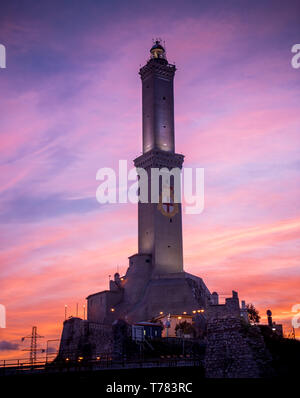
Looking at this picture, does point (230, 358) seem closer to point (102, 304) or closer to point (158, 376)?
point (158, 376)

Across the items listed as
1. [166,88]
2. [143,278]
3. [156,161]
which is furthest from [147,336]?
[166,88]

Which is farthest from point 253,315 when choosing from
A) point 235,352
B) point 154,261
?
point 235,352

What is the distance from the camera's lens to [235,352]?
60.2 meters

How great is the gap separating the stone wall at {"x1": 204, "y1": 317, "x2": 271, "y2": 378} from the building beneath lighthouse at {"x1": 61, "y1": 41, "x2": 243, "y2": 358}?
32.9 m

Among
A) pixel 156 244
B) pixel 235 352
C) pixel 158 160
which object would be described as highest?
pixel 158 160

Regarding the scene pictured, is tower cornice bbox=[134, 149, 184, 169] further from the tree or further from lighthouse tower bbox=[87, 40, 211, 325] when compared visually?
the tree

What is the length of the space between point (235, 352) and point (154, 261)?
181 ft

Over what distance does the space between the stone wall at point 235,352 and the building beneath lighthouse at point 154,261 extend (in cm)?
3288

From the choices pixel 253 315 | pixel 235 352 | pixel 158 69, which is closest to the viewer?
pixel 235 352

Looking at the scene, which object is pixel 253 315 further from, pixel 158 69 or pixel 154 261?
pixel 158 69

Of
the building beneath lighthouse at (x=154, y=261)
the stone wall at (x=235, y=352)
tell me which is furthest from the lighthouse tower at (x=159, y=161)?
the stone wall at (x=235, y=352)

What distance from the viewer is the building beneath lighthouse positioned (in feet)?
346

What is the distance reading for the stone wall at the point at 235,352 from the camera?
58750mm

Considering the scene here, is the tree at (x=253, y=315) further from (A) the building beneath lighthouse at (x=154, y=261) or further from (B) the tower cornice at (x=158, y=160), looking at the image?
(B) the tower cornice at (x=158, y=160)
